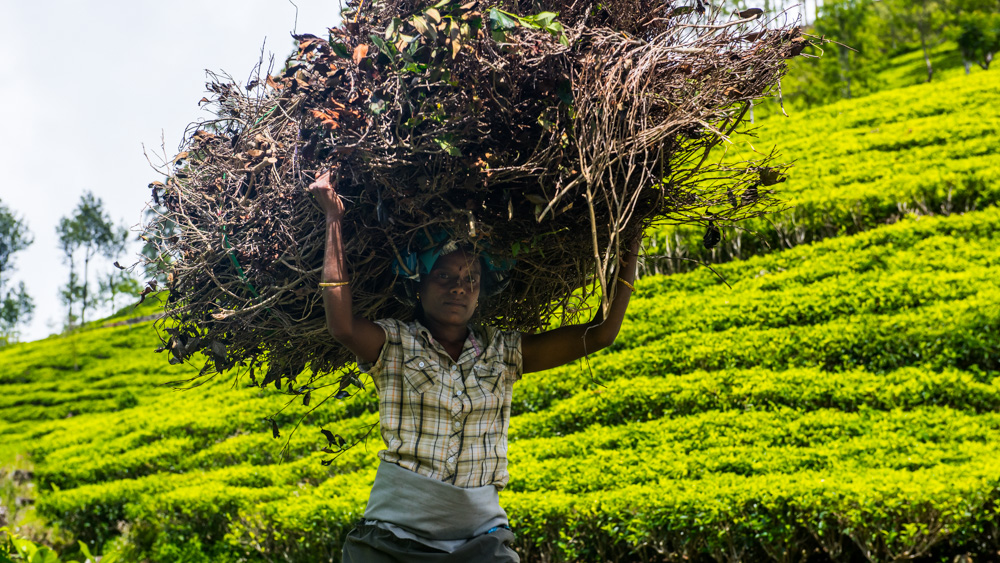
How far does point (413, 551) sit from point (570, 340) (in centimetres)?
86

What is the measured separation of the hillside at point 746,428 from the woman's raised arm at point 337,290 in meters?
3.61

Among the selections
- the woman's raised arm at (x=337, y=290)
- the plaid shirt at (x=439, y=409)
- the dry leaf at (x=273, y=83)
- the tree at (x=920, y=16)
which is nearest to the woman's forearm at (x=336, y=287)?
the woman's raised arm at (x=337, y=290)

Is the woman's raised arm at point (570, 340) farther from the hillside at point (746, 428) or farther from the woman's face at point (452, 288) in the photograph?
the hillside at point (746, 428)

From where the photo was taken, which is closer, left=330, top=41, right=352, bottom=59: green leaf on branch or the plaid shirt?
left=330, top=41, right=352, bottom=59: green leaf on branch

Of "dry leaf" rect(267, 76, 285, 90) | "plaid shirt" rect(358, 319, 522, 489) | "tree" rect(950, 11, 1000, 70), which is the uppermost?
"tree" rect(950, 11, 1000, 70)

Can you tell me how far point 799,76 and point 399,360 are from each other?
29399mm

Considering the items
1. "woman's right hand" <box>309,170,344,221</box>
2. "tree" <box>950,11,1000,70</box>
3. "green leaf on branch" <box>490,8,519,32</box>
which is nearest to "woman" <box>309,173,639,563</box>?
"woman's right hand" <box>309,170,344,221</box>

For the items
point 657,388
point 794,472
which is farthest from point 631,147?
point 657,388

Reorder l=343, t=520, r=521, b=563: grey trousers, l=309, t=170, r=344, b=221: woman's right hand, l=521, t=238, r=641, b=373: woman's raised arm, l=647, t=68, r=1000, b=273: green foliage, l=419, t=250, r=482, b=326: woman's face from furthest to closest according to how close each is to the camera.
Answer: l=647, t=68, r=1000, b=273: green foliage < l=521, t=238, r=641, b=373: woman's raised arm < l=419, t=250, r=482, b=326: woman's face < l=343, t=520, r=521, b=563: grey trousers < l=309, t=170, r=344, b=221: woman's right hand

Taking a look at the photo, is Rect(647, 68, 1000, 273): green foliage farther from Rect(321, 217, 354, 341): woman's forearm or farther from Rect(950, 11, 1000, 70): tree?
Rect(950, 11, 1000, 70): tree

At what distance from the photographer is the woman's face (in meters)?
2.33

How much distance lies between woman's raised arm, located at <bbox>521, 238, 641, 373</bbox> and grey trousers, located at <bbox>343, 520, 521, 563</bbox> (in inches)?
23.5

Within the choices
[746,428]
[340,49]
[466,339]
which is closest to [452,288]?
[466,339]

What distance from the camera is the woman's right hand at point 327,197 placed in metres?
2.06
